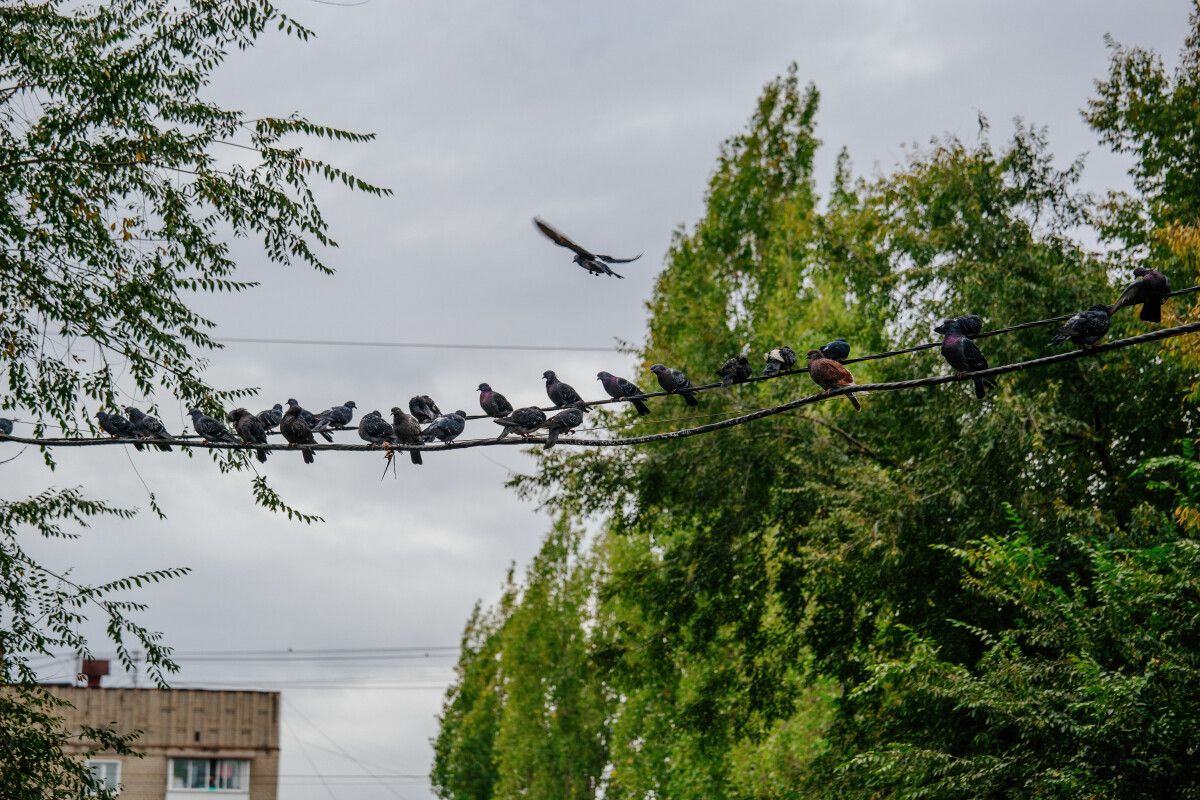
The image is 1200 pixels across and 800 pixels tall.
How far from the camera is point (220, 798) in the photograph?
3195cm

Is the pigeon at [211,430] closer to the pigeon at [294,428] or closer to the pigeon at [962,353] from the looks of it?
the pigeon at [294,428]

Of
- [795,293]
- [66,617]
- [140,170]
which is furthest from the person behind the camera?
[795,293]

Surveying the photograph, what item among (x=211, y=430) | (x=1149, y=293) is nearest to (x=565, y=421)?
(x=211, y=430)

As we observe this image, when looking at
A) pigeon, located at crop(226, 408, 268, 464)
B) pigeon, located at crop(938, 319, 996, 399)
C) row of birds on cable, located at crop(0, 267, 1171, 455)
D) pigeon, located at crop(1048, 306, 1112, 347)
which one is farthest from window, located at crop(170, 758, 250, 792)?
pigeon, located at crop(1048, 306, 1112, 347)

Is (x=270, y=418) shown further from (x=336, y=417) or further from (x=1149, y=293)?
(x=1149, y=293)

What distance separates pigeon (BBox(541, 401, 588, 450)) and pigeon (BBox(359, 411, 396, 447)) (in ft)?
4.17

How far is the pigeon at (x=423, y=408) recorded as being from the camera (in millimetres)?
9320

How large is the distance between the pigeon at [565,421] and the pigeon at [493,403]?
1.63m

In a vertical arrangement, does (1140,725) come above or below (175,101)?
below

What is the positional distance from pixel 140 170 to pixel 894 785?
8.90m

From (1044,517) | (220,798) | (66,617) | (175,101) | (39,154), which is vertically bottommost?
(220,798)

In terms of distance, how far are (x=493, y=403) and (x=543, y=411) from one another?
5.47 ft

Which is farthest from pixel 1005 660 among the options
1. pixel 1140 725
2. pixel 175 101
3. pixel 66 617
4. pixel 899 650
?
pixel 175 101

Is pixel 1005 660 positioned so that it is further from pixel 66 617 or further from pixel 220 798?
pixel 220 798
